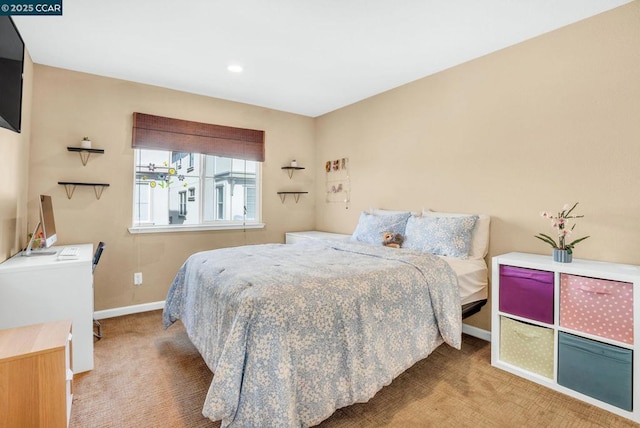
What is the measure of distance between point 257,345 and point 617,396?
6.77ft

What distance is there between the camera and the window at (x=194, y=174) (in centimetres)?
350

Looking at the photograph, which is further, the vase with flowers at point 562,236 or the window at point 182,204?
the window at point 182,204

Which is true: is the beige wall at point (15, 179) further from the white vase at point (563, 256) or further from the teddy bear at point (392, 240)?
the white vase at point (563, 256)

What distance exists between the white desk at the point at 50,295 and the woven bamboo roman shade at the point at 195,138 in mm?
1604

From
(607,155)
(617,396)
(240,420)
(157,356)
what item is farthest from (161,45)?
(617,396)

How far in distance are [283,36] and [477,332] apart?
3.02 meters

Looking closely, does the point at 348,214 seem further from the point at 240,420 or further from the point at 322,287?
the point at 240,420

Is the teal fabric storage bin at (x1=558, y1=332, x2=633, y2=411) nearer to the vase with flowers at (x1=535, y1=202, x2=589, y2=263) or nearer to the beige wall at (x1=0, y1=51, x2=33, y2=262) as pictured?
the vase with flowers at (x1=535, y1=202, x2=589, y2=263)

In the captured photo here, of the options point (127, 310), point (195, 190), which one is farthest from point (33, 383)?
point (195, 190)

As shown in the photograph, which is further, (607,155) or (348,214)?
(348,214)

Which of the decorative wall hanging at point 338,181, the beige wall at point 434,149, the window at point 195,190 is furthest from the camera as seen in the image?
the decorative wall hanging at point 338,181

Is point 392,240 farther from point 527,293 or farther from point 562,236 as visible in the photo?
point 562,236

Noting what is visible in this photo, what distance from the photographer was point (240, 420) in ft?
4.66

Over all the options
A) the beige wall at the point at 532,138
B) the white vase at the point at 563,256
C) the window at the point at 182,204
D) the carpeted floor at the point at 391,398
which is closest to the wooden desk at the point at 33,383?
the carpeted floor at the point at 391,398
